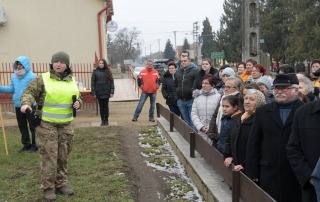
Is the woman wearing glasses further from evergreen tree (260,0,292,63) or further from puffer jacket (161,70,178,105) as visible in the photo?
evergreen tree (260,0,292,63)

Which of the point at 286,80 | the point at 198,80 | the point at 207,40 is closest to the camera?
the point at 286,80

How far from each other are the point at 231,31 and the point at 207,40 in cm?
2907

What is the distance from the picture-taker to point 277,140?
3369 millimetres

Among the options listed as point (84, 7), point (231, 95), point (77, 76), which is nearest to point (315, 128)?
point (231, 95)

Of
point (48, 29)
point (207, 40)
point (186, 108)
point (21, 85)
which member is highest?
point (207, 40)

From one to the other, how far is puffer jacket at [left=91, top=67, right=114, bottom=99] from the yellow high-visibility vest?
5.02 m

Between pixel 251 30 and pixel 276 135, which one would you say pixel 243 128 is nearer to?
pixel 276 135

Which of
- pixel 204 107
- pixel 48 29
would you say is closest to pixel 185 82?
pixel 204 107

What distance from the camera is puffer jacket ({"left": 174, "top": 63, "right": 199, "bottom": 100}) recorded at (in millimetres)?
7926

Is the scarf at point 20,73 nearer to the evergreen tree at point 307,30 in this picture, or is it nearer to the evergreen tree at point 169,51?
the evergreen tree at point 307,30

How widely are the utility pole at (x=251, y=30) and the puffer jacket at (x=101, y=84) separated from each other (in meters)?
4.25

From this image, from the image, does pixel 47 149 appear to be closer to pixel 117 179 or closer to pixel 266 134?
pixel 117 179

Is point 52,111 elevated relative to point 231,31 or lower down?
lower down

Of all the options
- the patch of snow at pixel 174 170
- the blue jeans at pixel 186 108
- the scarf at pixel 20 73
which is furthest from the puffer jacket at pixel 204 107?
the scarf at pixel 20 73
